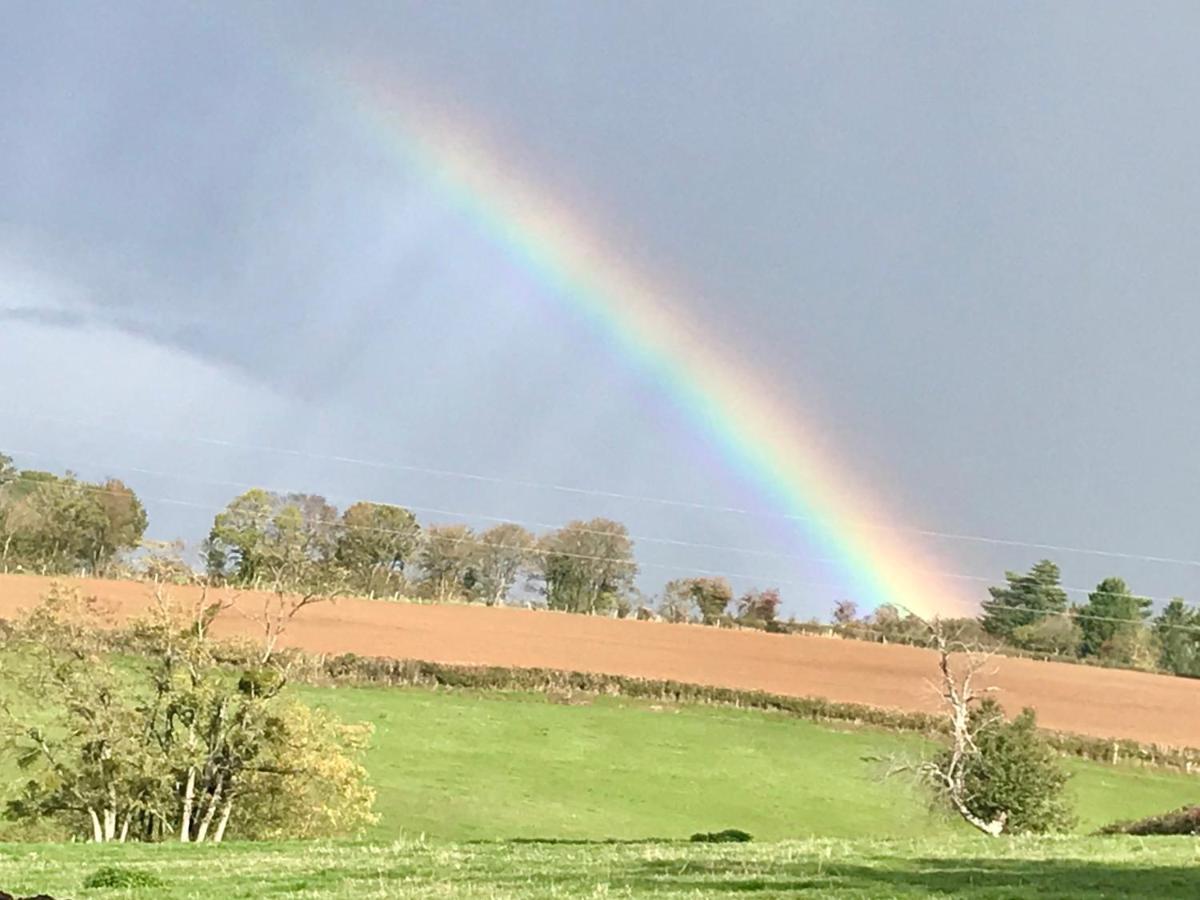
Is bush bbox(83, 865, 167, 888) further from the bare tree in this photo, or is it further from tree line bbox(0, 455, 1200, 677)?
tree line bbox(0, 455, 1200, 677)

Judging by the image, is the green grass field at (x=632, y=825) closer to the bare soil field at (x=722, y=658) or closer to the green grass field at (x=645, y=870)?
the green grass field at (x=645, y=870)

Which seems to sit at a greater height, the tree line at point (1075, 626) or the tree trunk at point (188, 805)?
the tree line at point (1075, 626)

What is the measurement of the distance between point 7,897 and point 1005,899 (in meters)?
11.0

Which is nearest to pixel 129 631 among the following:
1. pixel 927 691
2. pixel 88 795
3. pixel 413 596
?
pixel 88 795

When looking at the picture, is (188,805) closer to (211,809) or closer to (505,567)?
(211,809)

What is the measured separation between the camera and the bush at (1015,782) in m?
43.5

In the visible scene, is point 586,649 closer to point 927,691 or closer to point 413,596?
point 927,691

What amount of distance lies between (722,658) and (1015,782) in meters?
46.8

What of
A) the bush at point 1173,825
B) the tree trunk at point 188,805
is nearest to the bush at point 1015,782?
the bush at point 1173,825

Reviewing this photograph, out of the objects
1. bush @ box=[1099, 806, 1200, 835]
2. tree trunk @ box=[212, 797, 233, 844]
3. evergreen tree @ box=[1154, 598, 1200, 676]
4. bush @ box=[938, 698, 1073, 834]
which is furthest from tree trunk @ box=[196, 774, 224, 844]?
evergreen tree @ box=[1154, 598, 1200, 676]

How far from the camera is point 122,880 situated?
16.4 meters

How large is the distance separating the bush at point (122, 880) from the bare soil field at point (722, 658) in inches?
2343

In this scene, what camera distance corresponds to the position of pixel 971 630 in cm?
10238

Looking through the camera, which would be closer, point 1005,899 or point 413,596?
point 1005,899
